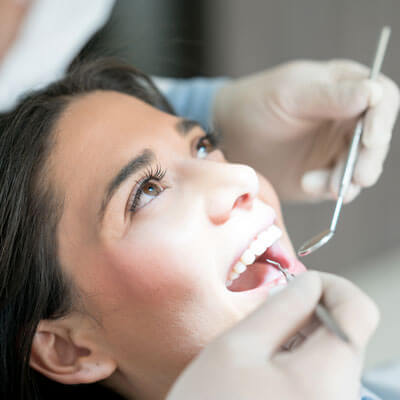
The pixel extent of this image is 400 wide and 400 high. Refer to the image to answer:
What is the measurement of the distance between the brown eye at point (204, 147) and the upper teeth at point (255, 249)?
19cm

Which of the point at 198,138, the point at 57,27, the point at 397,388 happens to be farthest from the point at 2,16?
the point at 397,388

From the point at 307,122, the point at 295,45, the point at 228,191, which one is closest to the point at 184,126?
the point at 228,191

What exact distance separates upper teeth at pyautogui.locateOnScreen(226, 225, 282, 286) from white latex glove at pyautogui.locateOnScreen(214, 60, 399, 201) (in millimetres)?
284

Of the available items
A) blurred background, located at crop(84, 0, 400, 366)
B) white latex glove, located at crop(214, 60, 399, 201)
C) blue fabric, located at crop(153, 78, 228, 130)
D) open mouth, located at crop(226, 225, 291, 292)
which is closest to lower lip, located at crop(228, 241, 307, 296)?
open mouth, located at crop(226, 225, 291, 292)

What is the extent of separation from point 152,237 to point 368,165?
0.46 m

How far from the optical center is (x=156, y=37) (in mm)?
1682

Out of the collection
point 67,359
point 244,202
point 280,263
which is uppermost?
point 244,202

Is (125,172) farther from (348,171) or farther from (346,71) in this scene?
(346,71)

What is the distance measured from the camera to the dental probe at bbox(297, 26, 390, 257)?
81 centimetres

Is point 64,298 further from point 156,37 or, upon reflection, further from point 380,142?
point 156,37

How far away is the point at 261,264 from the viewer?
88 cm

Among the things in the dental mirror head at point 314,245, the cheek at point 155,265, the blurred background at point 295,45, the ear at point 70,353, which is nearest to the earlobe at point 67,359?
the ear at point 70,353

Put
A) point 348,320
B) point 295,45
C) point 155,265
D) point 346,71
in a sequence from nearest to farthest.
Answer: point 348,320 < point 155,265 < point 346,71 < point 295,45

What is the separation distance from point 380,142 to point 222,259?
42 centimetres
